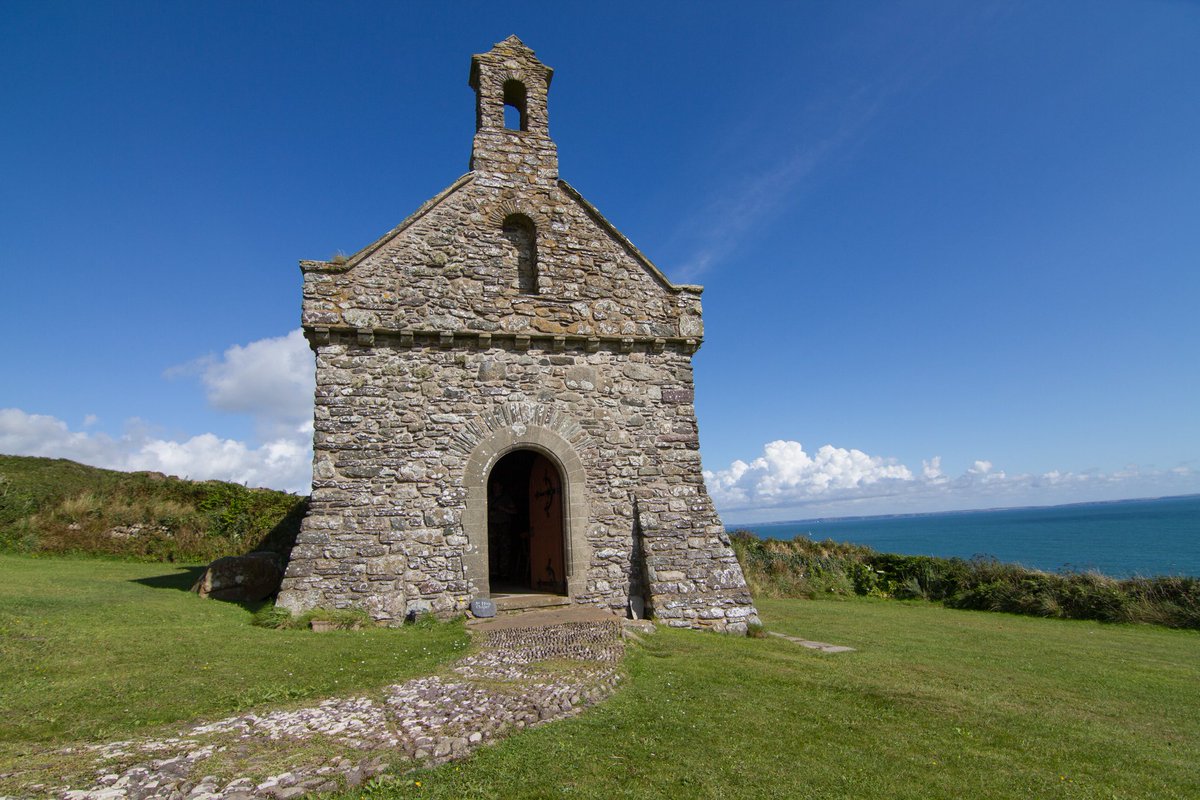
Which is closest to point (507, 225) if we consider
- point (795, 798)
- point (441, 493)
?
point (441, 493)

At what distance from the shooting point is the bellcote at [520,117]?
12.0 meters

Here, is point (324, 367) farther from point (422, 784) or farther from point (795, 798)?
point (795, 798)

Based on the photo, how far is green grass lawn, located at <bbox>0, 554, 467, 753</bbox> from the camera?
501 cm

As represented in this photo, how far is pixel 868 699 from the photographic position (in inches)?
248

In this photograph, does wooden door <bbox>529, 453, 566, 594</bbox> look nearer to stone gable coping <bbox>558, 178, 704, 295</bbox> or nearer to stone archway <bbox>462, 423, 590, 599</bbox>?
stone archway <bbox>462, 423, 590, 599</bbox>

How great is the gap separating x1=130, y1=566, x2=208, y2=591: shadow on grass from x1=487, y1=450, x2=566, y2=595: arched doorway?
5.86m

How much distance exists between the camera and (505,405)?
427 inches

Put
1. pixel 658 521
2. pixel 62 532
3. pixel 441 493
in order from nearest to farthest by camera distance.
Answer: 1. pixel 441 493
2. pixel 658 521
3. pixel 62 532

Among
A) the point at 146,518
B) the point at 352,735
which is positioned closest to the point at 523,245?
the point at 352,735

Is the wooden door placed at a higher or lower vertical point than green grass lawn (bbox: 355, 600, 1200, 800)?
higher

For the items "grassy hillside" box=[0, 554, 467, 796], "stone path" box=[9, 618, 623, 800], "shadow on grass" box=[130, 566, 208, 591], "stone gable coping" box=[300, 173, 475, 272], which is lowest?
"stone path" box=[9, 618, 623, 800]

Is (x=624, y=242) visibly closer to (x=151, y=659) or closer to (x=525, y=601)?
(x=525, y=601)

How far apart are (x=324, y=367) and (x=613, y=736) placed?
7709 millimetres

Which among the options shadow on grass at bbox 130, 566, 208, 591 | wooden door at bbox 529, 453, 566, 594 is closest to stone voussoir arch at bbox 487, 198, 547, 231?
wooden door at bbox 529, 453, 566, 594
